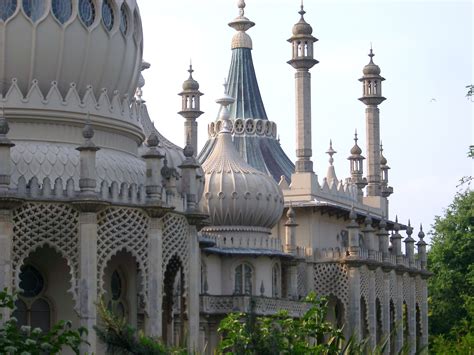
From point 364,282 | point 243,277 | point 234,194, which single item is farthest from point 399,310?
point 234,194

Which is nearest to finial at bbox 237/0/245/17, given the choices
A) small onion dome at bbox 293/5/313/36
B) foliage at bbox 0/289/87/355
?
small onion dome at bbox 293/5/313/36

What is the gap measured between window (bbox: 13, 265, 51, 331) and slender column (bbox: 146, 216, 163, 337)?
250 centimetres

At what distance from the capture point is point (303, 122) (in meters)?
62.5

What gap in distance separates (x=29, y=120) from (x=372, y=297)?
68.3 feet

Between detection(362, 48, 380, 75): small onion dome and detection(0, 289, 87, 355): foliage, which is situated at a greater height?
detection(362, 48, 380, 75): small onion dome

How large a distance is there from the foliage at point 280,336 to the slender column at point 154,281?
290 centimetres

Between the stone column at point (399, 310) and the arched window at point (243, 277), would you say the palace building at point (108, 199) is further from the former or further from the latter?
the stone column at point (399, 310)

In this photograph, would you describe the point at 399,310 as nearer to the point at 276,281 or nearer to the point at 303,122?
the point at 303,122

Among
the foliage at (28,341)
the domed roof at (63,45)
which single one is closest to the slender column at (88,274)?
the domed roof at (63,45)

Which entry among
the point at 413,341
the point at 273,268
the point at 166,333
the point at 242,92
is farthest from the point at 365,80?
the point at 166,333

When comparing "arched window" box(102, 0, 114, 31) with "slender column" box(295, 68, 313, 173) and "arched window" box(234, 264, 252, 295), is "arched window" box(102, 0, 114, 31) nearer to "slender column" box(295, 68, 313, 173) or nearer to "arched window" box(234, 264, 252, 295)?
"arched window" box(234, 264, 252, 295)

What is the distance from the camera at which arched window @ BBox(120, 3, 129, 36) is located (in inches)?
1697

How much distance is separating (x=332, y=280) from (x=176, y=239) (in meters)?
16.8

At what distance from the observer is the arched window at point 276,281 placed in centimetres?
5395
